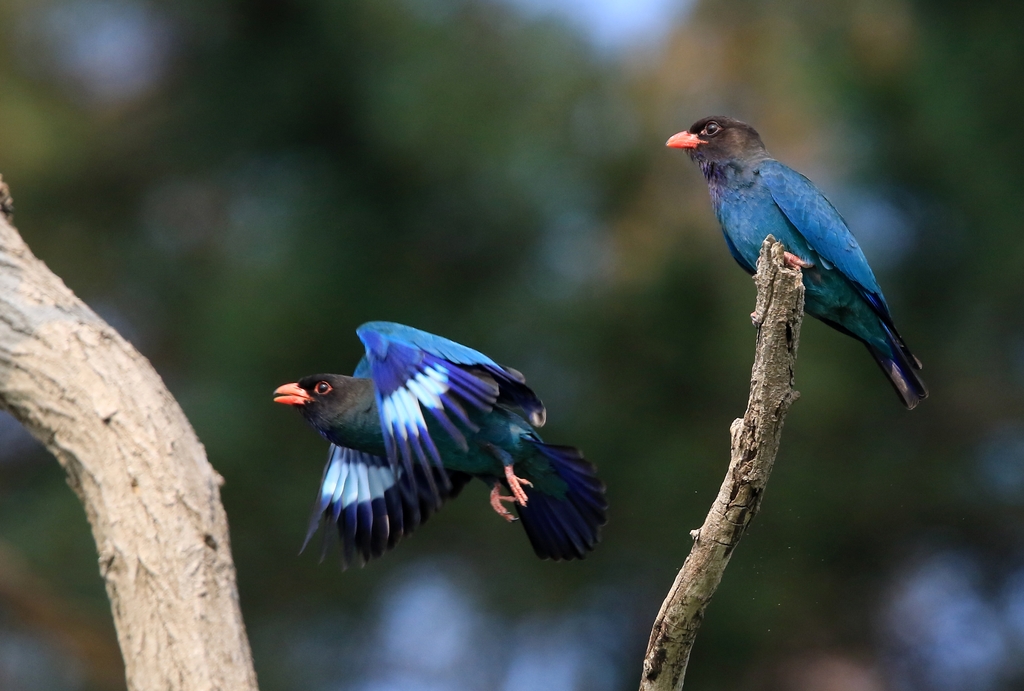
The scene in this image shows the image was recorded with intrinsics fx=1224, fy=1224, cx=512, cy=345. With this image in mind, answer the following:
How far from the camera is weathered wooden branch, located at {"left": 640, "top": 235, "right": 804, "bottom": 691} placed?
151 inches

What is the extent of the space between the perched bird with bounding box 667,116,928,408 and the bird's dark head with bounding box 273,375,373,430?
1.89 metres

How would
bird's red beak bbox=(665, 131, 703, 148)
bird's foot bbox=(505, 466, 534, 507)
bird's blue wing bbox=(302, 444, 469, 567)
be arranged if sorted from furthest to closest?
bird's red beak bbox=(665, 131, 703, 148) < bird's blue wing bbox=(302, 444, 469, 567) < bird's foot bbox=(505, 466, 534, 507)

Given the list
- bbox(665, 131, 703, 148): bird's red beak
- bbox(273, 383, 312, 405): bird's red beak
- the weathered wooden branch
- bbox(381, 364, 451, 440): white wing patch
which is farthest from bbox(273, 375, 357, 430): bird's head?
bbox(665, 131, 703, 148): bird's red beak

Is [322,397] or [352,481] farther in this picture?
[352,481]

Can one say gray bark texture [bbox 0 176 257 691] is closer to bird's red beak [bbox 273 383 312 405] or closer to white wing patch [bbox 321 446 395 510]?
bird's red beak [bbox 273 383 312 405]

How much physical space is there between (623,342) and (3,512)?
18.1 ft

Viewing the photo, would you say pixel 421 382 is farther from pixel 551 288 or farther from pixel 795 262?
pixel 551 288

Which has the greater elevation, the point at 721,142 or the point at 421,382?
the point at 721,142

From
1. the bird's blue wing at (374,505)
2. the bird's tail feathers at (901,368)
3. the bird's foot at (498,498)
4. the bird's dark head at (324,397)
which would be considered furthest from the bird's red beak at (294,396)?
the bird's tail feathers at (901,368)

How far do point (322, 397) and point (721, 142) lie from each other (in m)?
2.29

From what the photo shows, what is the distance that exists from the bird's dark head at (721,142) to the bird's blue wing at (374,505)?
195cm

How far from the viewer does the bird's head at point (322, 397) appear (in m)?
5.08

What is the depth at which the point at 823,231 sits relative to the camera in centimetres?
551

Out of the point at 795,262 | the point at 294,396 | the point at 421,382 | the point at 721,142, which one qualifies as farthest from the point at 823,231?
the point at 294,396
